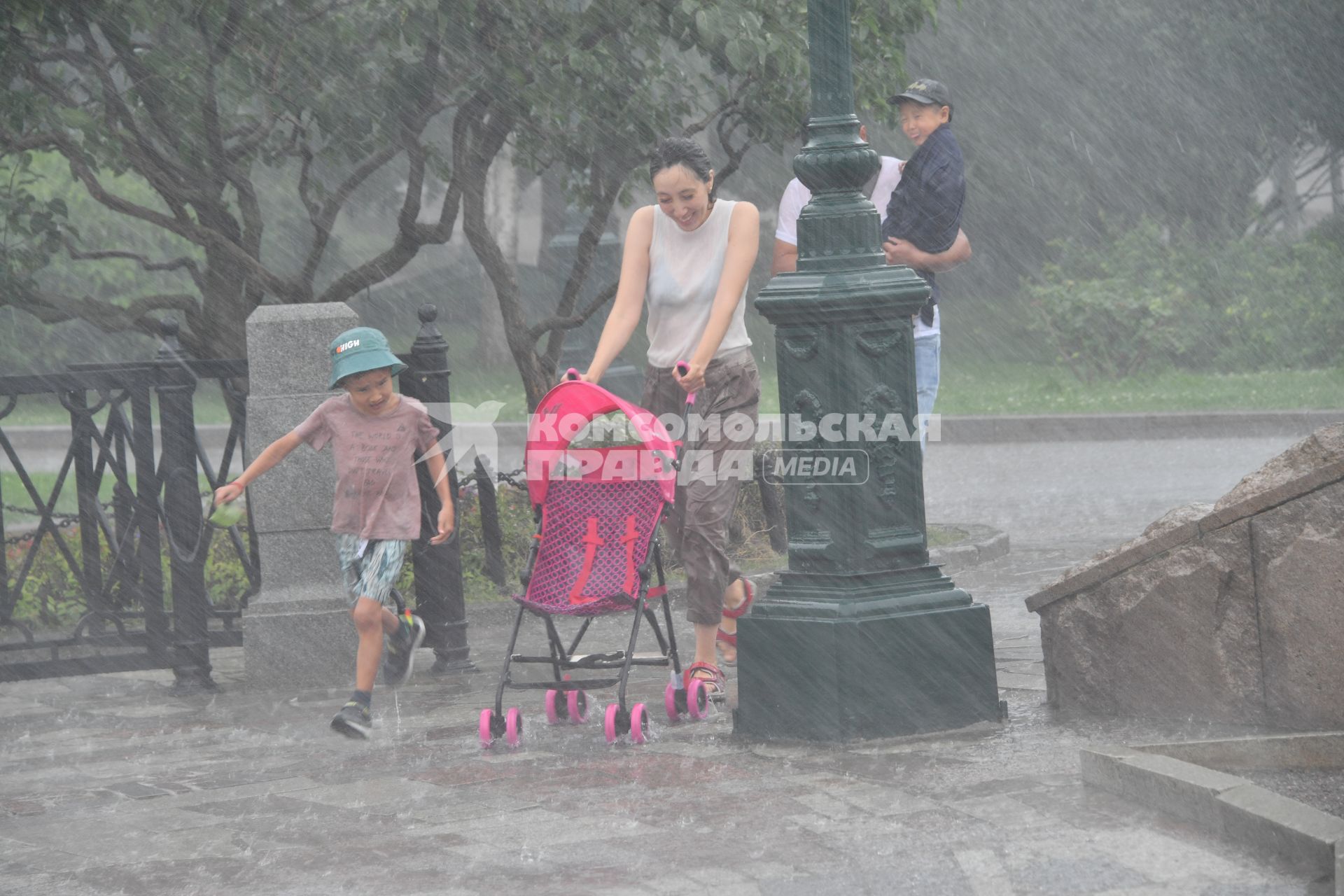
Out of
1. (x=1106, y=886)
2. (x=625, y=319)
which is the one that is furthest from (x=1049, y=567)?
(x=1106, y=886)

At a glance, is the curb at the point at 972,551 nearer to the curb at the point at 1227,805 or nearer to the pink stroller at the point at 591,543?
the pink stroller at the point at 591,543

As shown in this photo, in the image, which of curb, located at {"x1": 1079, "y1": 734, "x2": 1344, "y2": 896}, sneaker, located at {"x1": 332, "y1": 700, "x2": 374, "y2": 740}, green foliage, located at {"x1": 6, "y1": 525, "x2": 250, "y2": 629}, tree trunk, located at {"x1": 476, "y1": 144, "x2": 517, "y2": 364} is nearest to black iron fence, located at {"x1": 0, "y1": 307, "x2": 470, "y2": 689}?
green foliage, located at {"x1": 6, "y1": 525, "x2": 250, "y2": 629}

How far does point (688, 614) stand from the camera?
700 cm

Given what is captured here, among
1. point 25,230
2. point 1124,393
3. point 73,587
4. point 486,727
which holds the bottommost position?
point 486,727

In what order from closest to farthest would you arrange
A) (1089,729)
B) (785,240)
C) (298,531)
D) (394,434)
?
(1089,729)
(394,434)
(785,240)
(298,531)

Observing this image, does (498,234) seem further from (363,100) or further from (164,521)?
(164,521)

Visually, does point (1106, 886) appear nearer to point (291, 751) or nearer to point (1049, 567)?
point (291, 751)

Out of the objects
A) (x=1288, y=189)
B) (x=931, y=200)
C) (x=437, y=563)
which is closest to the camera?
(x=931, y=200)

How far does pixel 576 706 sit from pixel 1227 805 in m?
2.77

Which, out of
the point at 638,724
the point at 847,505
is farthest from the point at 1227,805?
the point at 638,724

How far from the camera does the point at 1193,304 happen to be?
24906 mm

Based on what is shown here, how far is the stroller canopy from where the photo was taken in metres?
6.38

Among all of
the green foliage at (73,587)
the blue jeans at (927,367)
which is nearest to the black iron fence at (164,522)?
the green foliage at (73,587)

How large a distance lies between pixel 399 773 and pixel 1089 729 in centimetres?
225
